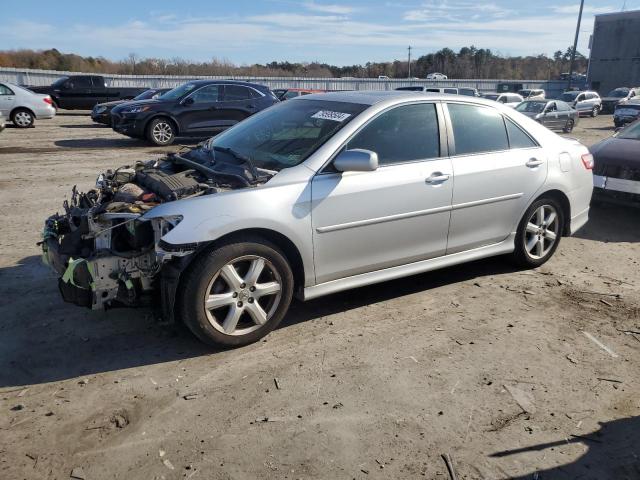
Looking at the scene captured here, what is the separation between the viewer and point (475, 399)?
3.31 m

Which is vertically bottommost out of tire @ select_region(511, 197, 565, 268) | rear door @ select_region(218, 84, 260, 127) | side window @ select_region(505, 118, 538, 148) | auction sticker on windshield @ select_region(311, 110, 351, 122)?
tire @ select_region(511, 197, 565, 268)

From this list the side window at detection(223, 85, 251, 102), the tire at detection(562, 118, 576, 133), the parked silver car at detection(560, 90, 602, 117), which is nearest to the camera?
the side window at detection(223, 85, 251, 102)

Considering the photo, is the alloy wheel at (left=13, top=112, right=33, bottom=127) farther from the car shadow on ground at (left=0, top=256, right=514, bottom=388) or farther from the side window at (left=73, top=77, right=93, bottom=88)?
the car shadow on ground at (left=0, top=256, right=514, bottom=388)

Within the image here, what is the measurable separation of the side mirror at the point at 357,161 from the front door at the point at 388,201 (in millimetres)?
124

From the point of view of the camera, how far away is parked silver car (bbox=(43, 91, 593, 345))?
359cm

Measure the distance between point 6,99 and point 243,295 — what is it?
17.2 metres

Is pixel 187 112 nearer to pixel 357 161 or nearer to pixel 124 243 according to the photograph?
pixel 124 243

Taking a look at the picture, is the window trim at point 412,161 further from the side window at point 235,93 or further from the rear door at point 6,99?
the rear door at point 6,99

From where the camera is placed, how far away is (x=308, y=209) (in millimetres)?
3869

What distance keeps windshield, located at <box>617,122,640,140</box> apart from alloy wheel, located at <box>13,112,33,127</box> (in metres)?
17.3

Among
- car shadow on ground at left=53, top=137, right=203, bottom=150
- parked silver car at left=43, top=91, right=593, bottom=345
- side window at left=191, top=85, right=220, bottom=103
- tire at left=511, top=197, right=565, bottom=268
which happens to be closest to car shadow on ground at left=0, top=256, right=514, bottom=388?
parked silver car at left=43, top=91, right=593, bottom=345

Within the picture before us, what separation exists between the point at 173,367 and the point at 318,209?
57.6 inches

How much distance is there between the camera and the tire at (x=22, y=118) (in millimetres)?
17719

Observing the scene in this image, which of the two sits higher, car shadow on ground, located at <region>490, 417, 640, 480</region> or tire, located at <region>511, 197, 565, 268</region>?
tire, located at <region>511, 197, 565, 268</region>
